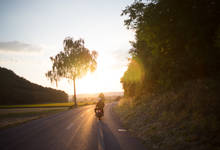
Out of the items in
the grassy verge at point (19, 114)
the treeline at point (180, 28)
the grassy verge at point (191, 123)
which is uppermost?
the treeline at point (180, 28)

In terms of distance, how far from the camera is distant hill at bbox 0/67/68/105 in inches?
1735

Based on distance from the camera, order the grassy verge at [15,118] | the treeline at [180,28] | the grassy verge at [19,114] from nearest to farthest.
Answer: the treeline at [180,28] < the grassy verge at [15,118] < the grassy verge at [19,114]

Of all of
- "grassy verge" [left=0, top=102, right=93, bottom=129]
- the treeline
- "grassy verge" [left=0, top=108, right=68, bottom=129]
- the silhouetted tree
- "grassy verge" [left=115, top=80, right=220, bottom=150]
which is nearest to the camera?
"grassy verge" [left=115, top=80, right=220, bottom=150]

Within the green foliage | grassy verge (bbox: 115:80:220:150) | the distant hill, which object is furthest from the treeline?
the distant hill

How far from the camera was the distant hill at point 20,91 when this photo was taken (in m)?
44.1

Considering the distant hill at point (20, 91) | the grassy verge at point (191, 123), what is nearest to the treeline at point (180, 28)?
the grassy verge at point (191, 123)

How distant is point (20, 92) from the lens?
45.9 m

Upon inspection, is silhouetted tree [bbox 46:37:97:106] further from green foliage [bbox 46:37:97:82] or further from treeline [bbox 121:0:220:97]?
treeline [bbox 121:0:220:97]

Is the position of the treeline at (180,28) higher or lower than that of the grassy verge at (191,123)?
higher

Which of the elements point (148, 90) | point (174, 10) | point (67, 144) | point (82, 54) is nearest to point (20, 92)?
point (82, 54)

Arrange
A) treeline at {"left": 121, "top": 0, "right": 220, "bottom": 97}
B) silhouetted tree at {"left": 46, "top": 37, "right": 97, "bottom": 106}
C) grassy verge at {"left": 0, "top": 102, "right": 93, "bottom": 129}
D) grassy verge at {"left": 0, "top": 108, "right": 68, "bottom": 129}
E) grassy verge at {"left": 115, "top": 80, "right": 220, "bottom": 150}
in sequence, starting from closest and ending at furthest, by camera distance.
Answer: grassy verge at {"left": 115, "top": 80, "right": 220, "bottom": 150} < treeline at {"left": 121, "top": 0, "right": 220, "bottom": 97} < grassy verge at {"left": 0, "top": 108, "right": 68, "bottom": 129} < grassy verge at {"left": 0, "top": 102, "right": 93, "bottom": 129} < silhouetted tree at {"left": 46, "top": 37, "right": 97, "bottom": 106}

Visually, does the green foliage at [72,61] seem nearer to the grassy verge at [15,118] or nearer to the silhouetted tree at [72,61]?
the silhouetted tree at [72,61]

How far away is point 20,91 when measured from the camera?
46.0m

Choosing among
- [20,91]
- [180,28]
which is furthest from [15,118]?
[20,91]
